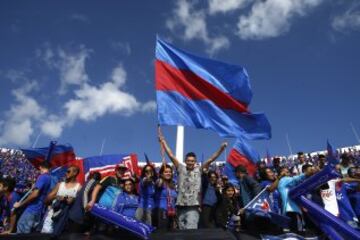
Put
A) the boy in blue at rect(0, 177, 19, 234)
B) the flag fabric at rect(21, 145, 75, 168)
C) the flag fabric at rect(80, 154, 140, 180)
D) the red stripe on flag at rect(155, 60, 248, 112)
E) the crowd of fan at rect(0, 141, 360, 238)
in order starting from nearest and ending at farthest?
the crowd of fan at rect(0, 141, 360, 238)
the boy in blue at rect(0, 177, 19, 234)
the red stripe on flag at rect(155, 60, 248, 112)
the flag fabric at rect(80, 154, 140, 180)
the flag fabric at rect(21, 145, 75, 168)

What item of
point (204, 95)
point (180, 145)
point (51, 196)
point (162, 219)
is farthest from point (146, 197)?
point (204, 95)

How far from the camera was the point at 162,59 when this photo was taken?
8531 millimetres

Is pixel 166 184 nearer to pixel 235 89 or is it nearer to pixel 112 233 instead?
pixel 112 233

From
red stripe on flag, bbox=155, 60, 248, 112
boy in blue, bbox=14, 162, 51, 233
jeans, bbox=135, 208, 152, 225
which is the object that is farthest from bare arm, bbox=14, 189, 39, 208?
red stripe on flag, bbox=155, 60, 248, 112

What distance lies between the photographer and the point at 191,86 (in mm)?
8469

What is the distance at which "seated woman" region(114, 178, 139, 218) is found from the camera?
5.89 meters

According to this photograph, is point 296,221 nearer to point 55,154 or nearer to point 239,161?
point 239,161

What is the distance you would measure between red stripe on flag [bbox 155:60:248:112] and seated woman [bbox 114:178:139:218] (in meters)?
2.63

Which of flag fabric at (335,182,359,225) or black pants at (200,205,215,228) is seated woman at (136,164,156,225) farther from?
flag fabric at (335,182,359,225)

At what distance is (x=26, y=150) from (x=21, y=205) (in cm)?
524

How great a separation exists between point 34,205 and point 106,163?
4.34 metres

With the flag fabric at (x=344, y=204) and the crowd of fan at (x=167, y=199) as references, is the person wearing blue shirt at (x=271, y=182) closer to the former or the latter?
the crowd of fan at (x=167, y=199)

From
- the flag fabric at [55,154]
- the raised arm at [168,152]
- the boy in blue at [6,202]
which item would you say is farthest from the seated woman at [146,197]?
the flag fabric at [55,154]

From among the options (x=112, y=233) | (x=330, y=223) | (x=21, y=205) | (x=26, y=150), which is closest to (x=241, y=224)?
(x=330, y=223)
